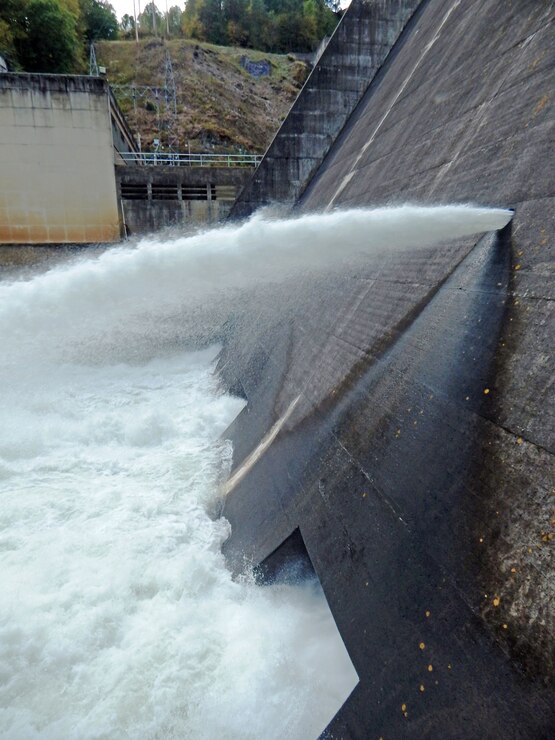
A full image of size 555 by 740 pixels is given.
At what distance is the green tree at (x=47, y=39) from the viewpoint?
24281 millimetres

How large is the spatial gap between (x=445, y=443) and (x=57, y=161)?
15.6 metres

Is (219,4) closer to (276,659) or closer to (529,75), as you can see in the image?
(529,75)

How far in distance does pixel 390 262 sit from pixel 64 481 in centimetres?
469

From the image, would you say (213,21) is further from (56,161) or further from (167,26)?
(56,161)

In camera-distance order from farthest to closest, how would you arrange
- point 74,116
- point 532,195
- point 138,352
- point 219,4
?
point 219,4 < point 74,116 < point 138,352 < point 532,195

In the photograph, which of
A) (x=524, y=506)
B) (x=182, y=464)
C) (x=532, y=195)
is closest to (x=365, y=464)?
(x=524, y=506)

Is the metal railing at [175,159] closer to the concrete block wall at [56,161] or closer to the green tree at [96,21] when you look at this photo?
the concrete block wall at [56,161]

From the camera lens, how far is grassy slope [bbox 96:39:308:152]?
1204 inches

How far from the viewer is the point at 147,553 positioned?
15.0 ft

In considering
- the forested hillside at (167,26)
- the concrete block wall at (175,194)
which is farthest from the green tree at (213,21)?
the concrete block wall at (175,194)

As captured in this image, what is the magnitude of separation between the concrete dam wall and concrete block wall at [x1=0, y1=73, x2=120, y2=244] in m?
11.6

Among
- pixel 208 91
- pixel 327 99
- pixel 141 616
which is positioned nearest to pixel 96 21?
pixel 208 91

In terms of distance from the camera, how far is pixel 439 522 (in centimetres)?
252

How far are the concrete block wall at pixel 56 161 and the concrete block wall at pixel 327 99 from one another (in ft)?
15.8
